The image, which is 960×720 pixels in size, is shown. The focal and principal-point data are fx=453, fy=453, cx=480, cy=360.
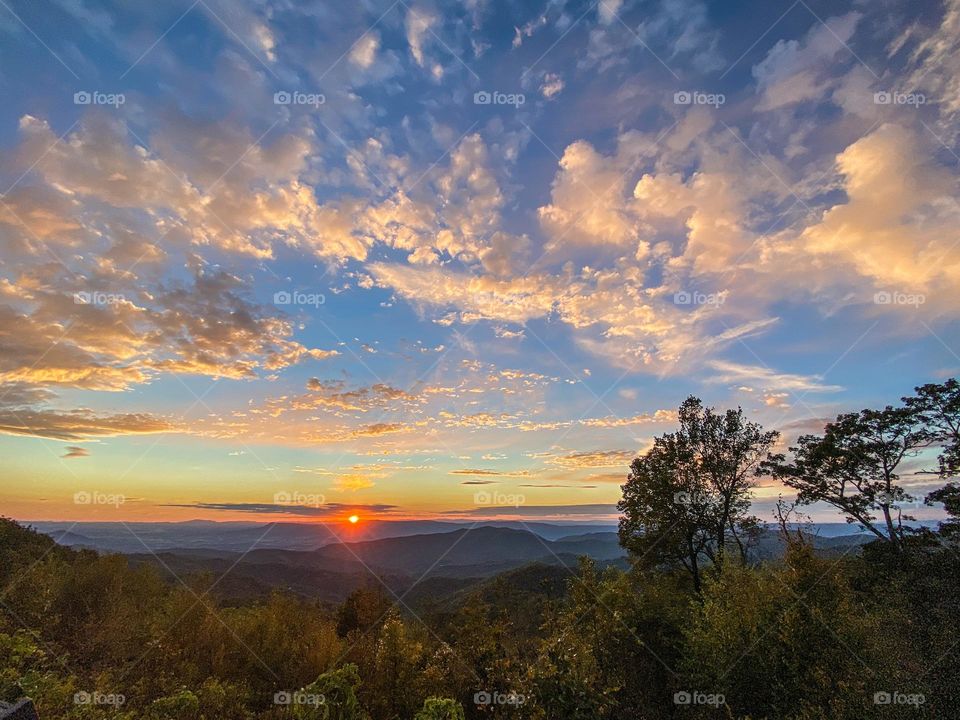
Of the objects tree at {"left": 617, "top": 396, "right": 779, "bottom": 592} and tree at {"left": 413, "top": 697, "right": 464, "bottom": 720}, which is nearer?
tree at {"left": 413, "top": 697, "right": 464, "bottom": 720}

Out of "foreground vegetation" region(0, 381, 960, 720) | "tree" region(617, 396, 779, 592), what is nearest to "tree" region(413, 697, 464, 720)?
"foreground vegetation" region(0, 381, 960, 720)

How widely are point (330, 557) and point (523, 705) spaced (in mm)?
146097

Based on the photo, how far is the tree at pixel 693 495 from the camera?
98.7 ft

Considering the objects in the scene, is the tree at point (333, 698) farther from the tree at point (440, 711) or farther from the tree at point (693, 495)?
the tree at point (693, 495)

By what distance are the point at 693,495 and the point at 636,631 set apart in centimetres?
1036

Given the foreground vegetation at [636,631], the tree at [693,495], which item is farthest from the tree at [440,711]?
the tree at [693,495]

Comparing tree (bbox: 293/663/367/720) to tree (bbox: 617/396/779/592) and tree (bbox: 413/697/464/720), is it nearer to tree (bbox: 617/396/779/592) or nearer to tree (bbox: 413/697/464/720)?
tree (bbox: 413/697/464/720)

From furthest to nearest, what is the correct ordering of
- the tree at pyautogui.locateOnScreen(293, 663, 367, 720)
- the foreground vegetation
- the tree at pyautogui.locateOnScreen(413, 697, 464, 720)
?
the foreground vegetation, the tree at pyautogui.locateOnScreen(293, 663, 367, 720), the tree at pyautogui.locateOnScreen(413, 697, 464, 720)

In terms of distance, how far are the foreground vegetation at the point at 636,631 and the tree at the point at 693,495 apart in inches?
5.0

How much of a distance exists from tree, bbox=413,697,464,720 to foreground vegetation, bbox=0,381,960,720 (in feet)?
0.12

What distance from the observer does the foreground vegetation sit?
12.7 m

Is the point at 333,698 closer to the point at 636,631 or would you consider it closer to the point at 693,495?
the point at 636,631

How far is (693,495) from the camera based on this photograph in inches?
1200

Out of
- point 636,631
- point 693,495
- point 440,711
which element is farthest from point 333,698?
point 693,495
